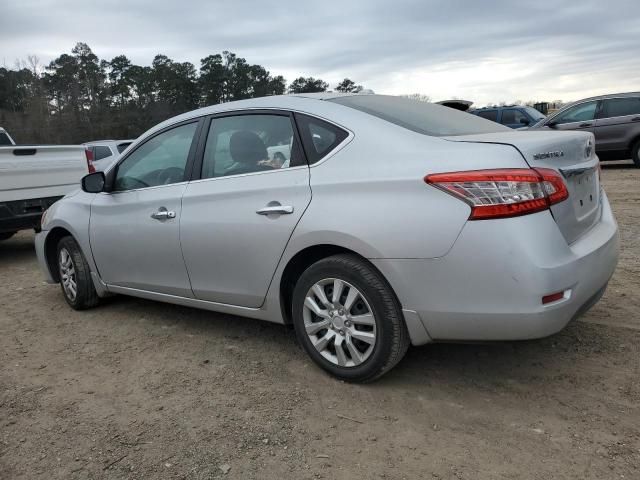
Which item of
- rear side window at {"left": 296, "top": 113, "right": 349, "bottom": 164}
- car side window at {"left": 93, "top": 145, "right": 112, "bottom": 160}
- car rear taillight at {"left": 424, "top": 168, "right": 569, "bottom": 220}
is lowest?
car side window at {"left": 93, "top": 145, "right": 112, "bottom": 160}

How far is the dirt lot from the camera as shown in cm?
241

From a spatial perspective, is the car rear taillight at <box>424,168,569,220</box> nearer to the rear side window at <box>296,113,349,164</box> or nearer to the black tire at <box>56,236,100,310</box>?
the rear side window at <box>296,113,349,164</box>

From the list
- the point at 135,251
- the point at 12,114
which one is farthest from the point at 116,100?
the point at 135,251

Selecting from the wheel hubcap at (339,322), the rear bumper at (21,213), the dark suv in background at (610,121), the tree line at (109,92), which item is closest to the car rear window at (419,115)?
the wheel hubcap at (339,322)

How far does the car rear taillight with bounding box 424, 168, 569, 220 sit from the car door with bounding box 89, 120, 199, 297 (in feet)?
6.51

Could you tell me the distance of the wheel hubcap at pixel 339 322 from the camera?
2.91 metres

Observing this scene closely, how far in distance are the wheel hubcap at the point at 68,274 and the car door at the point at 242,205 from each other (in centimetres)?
165

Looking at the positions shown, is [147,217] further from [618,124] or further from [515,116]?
[515,116]

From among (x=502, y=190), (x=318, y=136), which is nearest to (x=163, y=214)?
(x=318, y=136)

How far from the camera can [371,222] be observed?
2.74 metres

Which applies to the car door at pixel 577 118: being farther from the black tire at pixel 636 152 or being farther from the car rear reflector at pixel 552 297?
the car rear reflector at pixel 552 297

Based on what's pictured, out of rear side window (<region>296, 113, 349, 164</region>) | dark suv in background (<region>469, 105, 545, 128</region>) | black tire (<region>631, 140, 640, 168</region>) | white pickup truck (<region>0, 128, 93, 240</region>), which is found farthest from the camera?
dark suv in background (<region>469, 105, 545, 128</region>)

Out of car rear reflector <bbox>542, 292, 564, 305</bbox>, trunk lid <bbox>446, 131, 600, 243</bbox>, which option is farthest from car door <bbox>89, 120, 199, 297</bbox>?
car rear reflector <bbox>542, 292, 564, 305</bbox>

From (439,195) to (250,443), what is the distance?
146 centimetres
